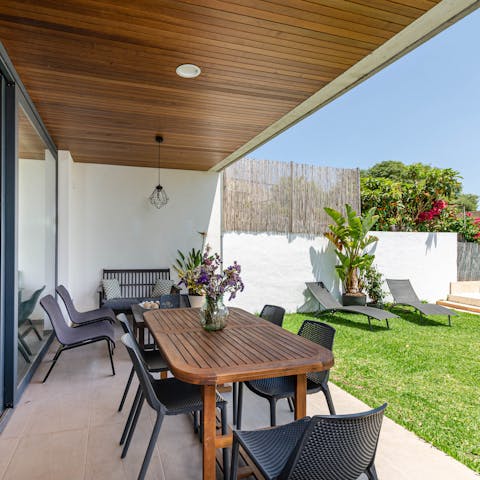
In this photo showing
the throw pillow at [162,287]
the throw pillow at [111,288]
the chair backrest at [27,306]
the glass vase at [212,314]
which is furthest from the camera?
the throw pillow at [162,287]

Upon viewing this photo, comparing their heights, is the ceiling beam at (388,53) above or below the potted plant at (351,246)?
above

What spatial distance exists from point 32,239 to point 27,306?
737 millimetres

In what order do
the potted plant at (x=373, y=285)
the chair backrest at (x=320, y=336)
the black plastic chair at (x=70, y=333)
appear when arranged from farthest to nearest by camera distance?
the potted plant at (x=373, y=285), the black plastic chair at (x=70, y=333), the chair backrest at (x=320, y=336)

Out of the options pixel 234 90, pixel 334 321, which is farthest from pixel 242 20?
pixel 334 321

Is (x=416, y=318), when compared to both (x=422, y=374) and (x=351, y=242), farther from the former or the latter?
(x=422, y=374)

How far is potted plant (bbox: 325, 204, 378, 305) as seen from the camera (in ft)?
25.5

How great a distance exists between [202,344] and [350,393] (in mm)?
1968

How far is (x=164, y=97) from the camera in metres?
3.92

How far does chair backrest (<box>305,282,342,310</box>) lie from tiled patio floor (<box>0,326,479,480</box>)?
368cm

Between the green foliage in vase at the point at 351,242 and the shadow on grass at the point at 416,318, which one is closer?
the shadow on grass at the point at 416,318

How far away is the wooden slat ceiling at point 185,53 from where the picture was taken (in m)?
2.38

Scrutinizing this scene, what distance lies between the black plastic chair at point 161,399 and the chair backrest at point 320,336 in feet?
2.40

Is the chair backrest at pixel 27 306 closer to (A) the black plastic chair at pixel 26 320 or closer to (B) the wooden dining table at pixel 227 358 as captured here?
(A) the black plastic chair at pixel 26 320

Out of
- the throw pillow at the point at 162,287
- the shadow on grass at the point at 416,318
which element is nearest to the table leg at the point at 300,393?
the throw pillow at the point at 162,287
